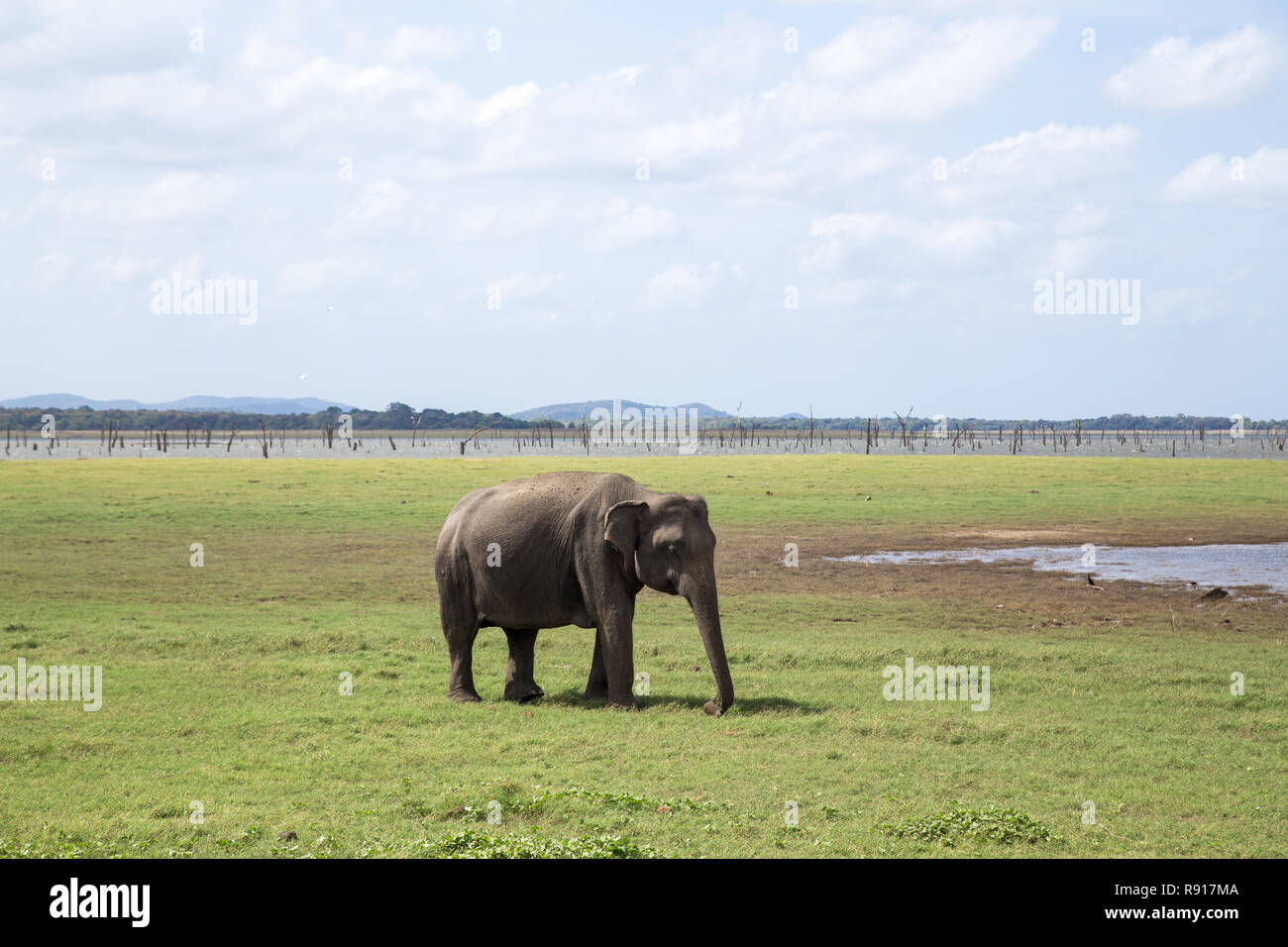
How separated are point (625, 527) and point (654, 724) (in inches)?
83.0

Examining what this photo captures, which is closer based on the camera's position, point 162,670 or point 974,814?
point 974,814

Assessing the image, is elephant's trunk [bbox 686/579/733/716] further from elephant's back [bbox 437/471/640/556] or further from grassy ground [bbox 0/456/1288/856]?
elephant's back [bbox 437/471/640/556]

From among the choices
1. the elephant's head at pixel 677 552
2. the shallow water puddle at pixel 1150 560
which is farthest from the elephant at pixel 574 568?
the shallow water puddle at pixel 1150 560

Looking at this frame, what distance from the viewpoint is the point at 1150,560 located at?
93.0 ft

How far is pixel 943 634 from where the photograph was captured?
18406mm

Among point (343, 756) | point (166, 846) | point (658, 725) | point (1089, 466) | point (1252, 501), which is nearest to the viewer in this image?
point (166, 846)

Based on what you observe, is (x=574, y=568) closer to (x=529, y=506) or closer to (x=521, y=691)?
(x=529, y=506)

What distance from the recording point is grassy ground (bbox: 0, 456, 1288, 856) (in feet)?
29.4

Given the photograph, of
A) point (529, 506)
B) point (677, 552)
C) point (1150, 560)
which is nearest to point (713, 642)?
point (677, 552)

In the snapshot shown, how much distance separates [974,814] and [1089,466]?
198 ft

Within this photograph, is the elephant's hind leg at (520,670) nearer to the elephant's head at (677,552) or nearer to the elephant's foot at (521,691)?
the elephant's foot at (521,691)

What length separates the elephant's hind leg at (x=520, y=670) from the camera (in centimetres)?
1388
